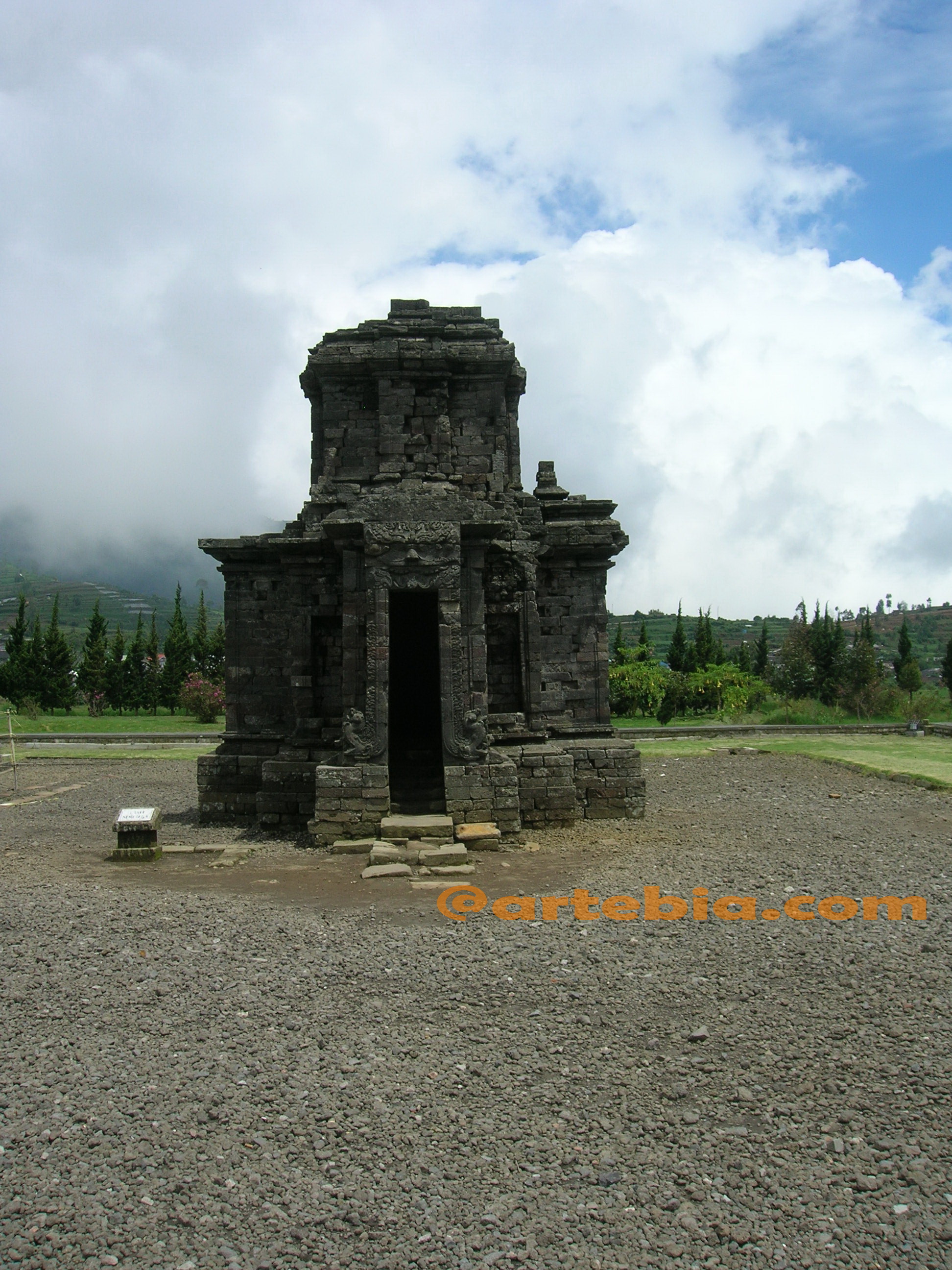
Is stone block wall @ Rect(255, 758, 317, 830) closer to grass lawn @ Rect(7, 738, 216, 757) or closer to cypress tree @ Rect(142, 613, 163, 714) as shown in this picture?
grass lawn @ Rect(7, 738, 216, 757)

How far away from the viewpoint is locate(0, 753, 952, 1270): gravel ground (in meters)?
3.61

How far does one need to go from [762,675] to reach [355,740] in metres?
45.7

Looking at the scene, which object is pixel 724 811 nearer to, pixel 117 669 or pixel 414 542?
pixel 414 542

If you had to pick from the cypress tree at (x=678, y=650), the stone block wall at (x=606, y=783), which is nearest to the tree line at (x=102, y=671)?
the cypress tree at (x=678, y=650)

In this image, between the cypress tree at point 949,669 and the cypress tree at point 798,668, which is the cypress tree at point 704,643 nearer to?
the cypress tree at point 798,668

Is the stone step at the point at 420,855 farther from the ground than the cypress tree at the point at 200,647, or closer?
closer

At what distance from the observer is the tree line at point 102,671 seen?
154 ft

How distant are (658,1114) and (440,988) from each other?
6.78 feet

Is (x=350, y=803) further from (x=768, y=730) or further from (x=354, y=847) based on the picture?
(x=768, y=730)

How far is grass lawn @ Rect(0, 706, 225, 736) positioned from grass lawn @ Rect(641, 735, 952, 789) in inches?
718

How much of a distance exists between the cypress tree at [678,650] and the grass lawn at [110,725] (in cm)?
2711

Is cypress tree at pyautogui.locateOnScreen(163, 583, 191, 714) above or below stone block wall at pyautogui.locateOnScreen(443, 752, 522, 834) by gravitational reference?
above

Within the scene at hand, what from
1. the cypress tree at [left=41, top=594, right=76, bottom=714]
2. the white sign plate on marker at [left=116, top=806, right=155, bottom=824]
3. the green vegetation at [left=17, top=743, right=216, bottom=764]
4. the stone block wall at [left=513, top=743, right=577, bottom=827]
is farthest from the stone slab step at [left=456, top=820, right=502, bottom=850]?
the cypress tree at [left=41, top=594, right=76, bottom=714]

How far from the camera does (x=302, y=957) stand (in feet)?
22.3
